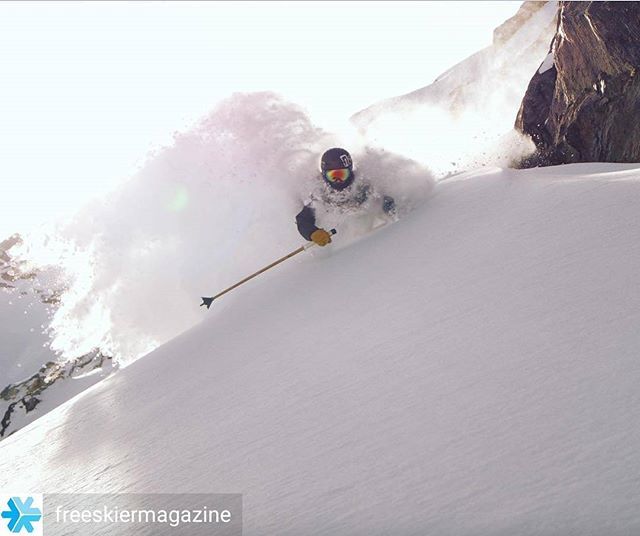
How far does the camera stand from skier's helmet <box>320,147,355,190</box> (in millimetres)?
6387

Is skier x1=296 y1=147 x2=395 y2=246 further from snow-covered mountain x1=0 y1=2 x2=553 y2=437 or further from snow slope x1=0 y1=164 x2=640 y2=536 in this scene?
snow slope x1=0 y1=164 x2=640 y2=536

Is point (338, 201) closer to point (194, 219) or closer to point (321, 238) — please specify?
point (321, 238)

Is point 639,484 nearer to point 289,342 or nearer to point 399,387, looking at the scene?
point 399,387

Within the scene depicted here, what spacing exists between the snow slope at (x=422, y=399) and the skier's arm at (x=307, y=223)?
1.44 metres

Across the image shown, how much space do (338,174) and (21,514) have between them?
5.02m

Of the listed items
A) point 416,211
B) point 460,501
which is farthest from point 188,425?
point 416,211

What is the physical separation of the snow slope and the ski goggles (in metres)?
1.89

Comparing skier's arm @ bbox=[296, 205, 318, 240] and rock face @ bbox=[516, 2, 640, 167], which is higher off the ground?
rock face @ bbox=[516, 2, 640, 167]

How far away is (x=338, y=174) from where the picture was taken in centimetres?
640

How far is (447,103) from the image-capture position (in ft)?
142

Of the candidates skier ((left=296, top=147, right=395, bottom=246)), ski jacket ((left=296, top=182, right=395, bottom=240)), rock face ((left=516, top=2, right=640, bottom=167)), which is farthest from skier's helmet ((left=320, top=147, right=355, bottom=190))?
rock face ((left=516, top=2, right=640, bottom=167))

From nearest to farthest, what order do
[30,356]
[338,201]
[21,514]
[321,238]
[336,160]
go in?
1. [21,514]
2. [321,238]
3. [336,160]
4. [338,201]
5. [30,356]

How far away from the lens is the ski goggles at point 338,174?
6.39 metres

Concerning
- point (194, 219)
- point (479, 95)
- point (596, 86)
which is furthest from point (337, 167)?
point (479, 95)
